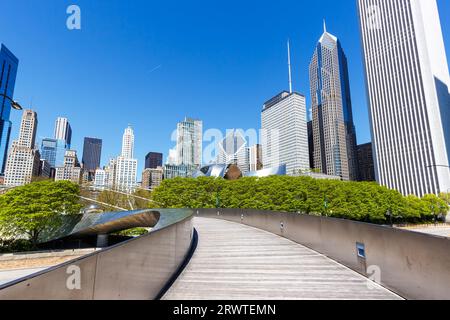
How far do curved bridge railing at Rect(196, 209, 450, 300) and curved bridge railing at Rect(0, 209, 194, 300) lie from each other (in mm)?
4589

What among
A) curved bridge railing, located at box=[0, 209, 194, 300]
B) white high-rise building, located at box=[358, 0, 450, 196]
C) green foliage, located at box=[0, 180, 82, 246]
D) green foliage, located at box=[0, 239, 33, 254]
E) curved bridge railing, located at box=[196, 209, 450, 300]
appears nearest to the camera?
curved bridge railing, located at box=[0, 209, 194, 300]

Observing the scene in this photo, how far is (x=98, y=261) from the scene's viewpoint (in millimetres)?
3070

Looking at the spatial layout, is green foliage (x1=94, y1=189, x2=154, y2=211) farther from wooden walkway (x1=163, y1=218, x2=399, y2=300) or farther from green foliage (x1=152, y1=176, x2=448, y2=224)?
wooden walkway (x1=163, y1=218, x2=399, y2=300)

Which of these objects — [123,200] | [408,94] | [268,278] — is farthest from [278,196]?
[408,94]

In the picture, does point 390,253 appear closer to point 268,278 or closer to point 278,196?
point 268,278

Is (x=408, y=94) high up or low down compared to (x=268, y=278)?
up

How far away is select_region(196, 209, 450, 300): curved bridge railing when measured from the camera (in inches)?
153

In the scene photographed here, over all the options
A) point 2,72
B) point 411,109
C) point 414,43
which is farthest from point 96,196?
point 414,43

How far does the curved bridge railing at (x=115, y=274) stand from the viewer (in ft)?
7.16

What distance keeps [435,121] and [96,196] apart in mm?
135745

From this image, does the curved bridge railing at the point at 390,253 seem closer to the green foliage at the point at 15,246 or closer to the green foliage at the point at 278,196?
the green foliage at the point at 15,246

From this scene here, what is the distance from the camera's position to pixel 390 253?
16.5 feet

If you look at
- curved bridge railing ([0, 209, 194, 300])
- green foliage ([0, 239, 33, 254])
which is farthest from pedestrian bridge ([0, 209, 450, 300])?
green foliage ([0, 239, 33, 254])

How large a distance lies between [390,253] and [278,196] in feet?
153
